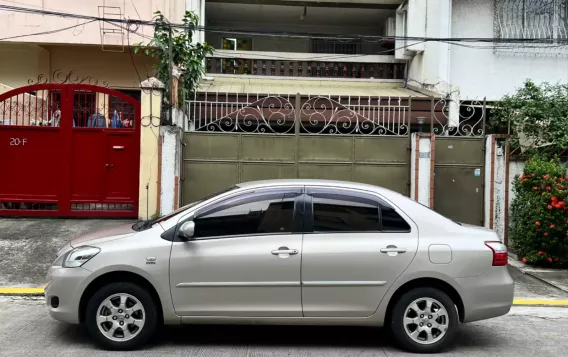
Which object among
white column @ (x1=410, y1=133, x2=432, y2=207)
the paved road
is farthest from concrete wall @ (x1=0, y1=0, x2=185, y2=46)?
the paved road

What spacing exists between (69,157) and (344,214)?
695 centimetres

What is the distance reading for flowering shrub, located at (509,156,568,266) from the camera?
322 inches

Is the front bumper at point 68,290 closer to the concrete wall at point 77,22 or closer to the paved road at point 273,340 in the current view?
the paved road at point 273,340

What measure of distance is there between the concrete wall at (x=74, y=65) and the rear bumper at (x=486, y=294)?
1141cm

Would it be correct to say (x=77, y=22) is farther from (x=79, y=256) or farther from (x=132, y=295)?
(x=132, y=295)

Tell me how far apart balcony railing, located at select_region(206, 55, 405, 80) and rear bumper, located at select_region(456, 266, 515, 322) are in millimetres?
10418

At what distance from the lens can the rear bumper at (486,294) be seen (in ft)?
15.6

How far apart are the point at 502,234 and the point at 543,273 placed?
1528 millimetres

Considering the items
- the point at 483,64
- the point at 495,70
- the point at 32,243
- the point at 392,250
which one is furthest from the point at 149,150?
the point at 495,70

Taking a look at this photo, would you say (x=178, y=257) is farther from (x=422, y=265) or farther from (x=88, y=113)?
(x=88, y=113)

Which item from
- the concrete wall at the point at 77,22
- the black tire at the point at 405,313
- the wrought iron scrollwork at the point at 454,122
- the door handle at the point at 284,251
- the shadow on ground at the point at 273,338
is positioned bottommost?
the shadow on ground at the point at 273,338

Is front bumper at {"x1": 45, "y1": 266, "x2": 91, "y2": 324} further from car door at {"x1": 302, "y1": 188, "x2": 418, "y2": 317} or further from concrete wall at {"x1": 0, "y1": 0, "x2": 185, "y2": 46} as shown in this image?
concrete wall at {"x1": 0, "y1": 0, "x2": 185, "y2": 46}

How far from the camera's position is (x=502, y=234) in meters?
9.66

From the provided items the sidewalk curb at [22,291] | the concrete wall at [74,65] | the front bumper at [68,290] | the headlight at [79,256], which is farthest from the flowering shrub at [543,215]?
the concrete wall at [74,65]
